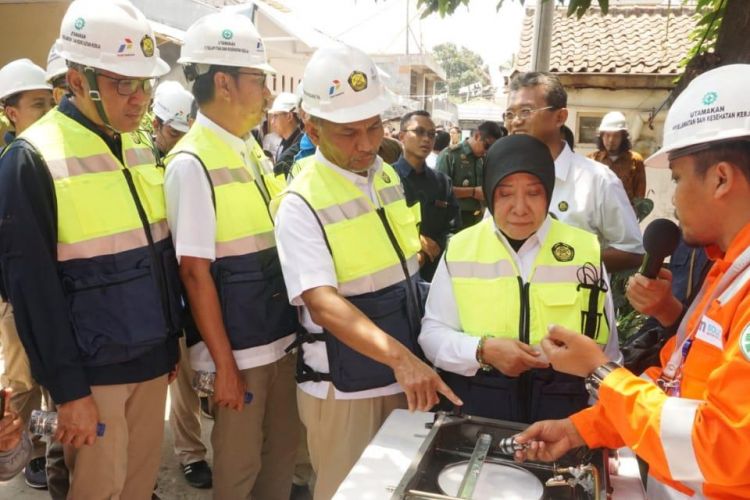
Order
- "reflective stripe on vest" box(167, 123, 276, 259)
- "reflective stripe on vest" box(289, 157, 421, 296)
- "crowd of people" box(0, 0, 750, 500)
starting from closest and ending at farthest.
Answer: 1. "crowd of people" box(0, 0, 750, 500)
2. "reflective stripe on vest" box(289, 157, 421, 296)
3. "reflective stripe on vest" box(167, 123, 276, 259)

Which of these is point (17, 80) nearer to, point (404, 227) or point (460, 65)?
point (404, 227)

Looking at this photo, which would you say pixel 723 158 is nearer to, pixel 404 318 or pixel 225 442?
pixel 404 318

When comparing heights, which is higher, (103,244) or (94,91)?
(94,91)

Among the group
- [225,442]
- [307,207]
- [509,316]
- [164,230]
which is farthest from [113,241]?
[509,316]

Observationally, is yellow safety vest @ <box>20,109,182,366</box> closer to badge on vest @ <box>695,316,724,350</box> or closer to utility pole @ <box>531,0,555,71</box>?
badge on vest @ <box>695,316,724,350</box>

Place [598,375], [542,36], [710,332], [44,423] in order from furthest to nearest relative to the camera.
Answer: [542,36]
[44,423]
[598,375]
[710,332]

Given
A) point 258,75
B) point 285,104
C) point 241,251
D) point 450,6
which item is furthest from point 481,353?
point 285,104

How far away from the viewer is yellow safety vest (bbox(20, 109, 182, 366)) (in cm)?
229

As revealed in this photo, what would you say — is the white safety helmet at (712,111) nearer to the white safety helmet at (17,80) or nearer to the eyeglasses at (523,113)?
the eyeglasses at (523,113)

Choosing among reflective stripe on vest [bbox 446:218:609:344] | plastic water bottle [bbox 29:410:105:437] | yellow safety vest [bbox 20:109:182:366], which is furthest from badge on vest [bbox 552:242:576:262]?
plastic water bottle [bbox 29:410:105:437]

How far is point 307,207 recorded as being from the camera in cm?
227

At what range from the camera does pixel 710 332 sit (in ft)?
4.51

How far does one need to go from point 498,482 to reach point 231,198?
5.41 ft

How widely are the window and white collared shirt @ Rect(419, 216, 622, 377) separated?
9.59 m
